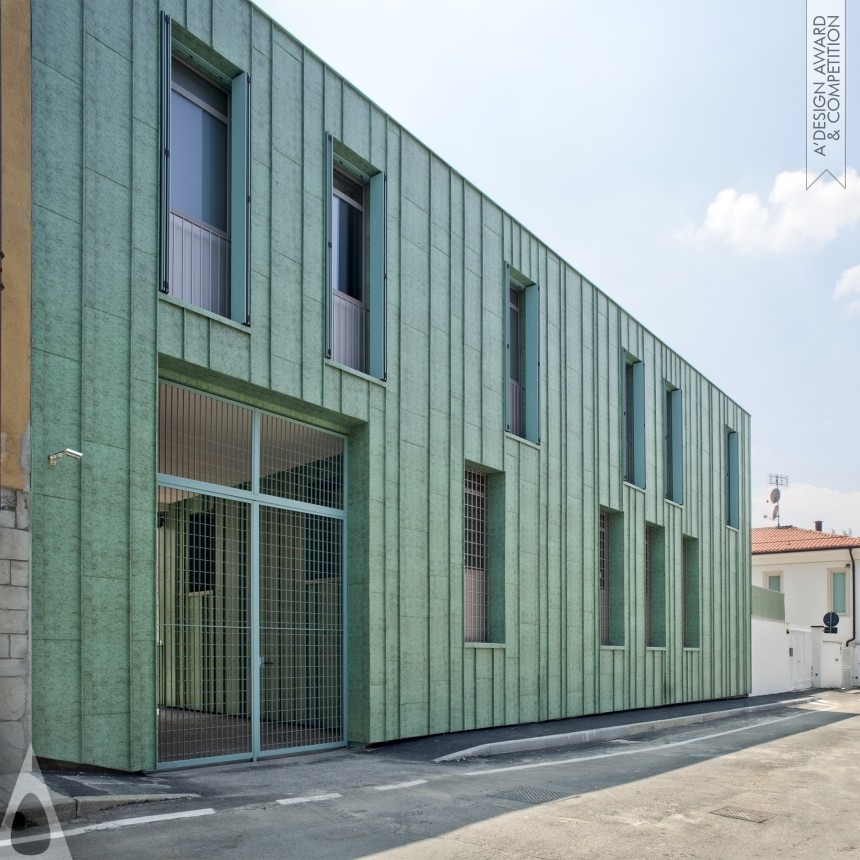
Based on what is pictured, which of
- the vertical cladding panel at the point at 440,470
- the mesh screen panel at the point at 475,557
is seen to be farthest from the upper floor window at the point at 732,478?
the vertical cladding panel at the point at 440,470

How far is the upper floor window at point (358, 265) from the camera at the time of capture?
40.3 ft

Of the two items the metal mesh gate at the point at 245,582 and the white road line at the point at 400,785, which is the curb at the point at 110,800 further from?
the white road line at the point at 400,785

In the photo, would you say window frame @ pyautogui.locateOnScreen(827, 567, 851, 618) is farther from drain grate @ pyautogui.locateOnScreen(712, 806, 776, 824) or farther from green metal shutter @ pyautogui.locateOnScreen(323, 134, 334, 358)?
drain grate @ pyautogui.locateOnScreen(712, 806, 776, 824)

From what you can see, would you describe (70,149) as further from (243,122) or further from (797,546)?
(797,546)

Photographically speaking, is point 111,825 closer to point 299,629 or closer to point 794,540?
point 299,629

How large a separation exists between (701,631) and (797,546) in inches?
968

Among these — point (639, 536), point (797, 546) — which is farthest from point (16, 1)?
point (797, 546)

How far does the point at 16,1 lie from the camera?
7.98 meters

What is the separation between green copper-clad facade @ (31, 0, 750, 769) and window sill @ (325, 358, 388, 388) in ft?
0.16

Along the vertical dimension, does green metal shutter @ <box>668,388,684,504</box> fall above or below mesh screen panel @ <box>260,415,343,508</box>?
above

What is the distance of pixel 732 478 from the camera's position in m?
26.6

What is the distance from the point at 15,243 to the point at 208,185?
119 inches

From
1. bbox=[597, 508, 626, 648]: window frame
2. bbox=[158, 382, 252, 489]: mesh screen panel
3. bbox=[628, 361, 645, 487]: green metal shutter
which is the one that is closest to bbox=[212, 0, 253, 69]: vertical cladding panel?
bbox=[158, 382, 252, 489]: mesh screen panel

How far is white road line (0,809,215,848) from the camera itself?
6.14 metres
